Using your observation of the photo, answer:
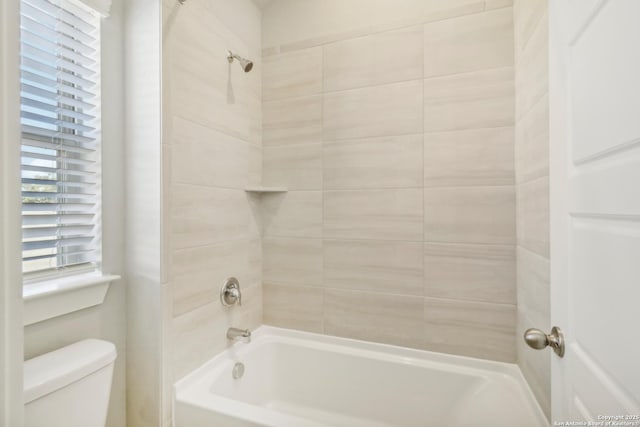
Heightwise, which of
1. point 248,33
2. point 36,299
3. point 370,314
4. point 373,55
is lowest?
point 370,314

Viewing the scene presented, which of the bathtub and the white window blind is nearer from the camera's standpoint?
the white window blind

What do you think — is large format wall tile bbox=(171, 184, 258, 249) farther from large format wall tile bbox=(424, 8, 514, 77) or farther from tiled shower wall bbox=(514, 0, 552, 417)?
tiled shower wall bbox=(514, 0, 552, 417)

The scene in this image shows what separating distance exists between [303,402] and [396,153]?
57.3 inches

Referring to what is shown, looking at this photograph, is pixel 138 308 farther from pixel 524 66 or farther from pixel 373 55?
pixel 524 66

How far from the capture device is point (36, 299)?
97cm

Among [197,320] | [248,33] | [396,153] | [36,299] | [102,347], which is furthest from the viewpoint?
[248,33]

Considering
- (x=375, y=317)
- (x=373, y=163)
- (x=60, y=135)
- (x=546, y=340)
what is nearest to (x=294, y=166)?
(x=373, y=163)

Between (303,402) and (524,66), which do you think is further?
(303,402)

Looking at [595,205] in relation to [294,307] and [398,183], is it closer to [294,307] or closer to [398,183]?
[398,183]

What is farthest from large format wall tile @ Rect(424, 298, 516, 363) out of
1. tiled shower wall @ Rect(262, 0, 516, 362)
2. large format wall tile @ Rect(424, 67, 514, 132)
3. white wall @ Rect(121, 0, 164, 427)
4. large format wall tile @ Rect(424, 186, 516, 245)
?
white wall @ Rect(121, 0, 164, 427)

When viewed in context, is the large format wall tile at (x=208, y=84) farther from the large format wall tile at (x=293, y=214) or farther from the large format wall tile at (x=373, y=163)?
the large format wall tile at (x=373, y=163)

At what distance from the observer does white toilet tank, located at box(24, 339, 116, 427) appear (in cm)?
88

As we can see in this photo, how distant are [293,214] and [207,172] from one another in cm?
57

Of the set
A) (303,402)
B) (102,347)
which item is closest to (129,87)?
(102,347)
